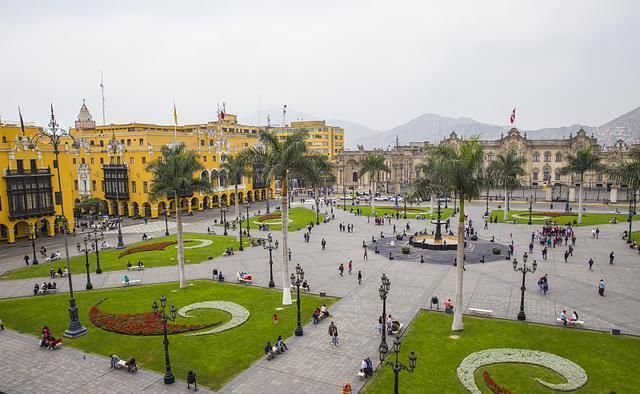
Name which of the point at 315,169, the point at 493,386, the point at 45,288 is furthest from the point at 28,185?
the point at 493,386

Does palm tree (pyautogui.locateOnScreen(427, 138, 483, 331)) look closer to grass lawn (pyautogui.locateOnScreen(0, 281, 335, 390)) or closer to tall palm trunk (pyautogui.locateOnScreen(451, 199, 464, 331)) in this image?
tall palm trunk (pyautogui.locateOnScreen(451, 199, 464, 331))

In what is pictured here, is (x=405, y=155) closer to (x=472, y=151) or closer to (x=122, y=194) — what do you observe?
(x=122, y=194)

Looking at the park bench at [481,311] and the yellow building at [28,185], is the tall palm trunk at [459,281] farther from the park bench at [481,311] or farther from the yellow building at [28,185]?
the yellow building at [28,185]

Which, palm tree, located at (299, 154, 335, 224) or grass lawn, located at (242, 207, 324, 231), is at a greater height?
palm tree, located at (299, 154, 335, 224)

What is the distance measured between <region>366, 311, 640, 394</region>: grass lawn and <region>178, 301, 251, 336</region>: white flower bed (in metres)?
10.2

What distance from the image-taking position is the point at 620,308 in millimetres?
28078

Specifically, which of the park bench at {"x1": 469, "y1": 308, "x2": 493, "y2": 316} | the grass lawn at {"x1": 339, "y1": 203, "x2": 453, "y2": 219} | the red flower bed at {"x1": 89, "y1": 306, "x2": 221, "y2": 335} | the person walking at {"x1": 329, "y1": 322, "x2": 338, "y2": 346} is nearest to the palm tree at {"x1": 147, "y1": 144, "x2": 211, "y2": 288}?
the red flower bed at {"x1": 89, "y1": 306, "x2": 221, "y2": 335}

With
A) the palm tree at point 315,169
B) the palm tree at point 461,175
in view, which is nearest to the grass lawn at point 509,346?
the palm tree at point 461,175

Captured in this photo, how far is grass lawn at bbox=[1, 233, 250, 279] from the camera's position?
41091 millimetres

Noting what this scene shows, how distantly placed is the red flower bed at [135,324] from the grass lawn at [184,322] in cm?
40

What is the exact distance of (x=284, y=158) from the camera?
93.2ft

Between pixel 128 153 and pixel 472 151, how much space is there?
6548 centimetres

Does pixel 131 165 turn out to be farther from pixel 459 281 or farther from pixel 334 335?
pixel 459 281

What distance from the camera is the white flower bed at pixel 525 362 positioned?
61.6ft
